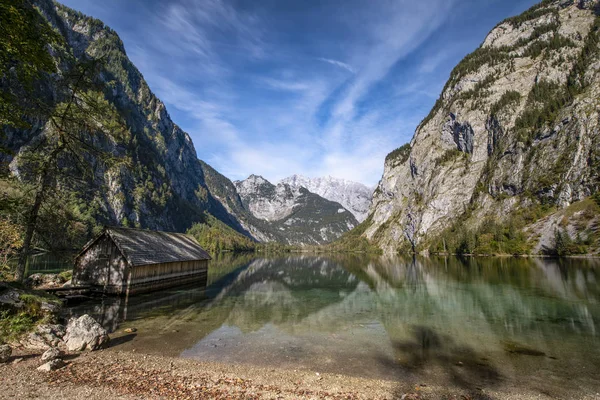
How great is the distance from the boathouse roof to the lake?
4875 mm

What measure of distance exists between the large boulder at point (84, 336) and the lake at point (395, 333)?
1.28 meters

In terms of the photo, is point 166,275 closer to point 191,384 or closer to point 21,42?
point 191,384

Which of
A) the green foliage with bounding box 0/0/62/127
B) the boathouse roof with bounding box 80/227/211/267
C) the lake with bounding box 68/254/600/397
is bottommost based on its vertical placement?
the lake with bounding box 68/254/600/397

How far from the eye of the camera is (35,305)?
60.2ft

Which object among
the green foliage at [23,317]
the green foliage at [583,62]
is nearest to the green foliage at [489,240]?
the green foliage at [583,62]

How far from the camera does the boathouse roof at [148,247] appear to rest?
34.0 metres

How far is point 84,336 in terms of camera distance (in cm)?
1570

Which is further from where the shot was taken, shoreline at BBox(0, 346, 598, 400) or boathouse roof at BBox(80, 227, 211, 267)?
boathouse roof at BBox(80, 227, 211, 267)

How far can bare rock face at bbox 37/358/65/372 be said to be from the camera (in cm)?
1195

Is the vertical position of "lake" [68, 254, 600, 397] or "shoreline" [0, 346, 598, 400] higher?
"shoreline" [0, 346, 598, 400]

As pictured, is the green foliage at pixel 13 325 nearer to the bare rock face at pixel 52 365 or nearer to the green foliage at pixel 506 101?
the bare rock face at pixel 52 365

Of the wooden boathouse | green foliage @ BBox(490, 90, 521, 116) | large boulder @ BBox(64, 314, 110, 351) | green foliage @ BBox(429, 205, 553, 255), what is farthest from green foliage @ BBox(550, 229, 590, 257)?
large boulder @ BBox(64, 314, 110, 351)

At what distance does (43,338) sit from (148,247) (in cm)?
2343

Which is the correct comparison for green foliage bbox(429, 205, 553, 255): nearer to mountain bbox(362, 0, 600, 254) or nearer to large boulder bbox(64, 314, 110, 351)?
mountain bbox(362, 0, 600, 254)
